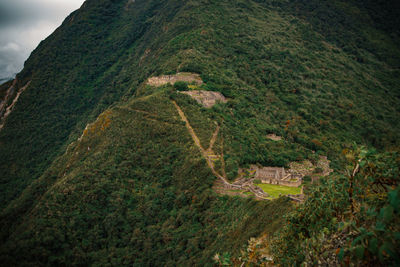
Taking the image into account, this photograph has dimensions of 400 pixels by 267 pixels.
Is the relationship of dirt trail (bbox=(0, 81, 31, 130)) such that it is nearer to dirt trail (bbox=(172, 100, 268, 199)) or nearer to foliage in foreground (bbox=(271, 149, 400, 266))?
dirt trail (bbox=(172, 100, 268, 199))

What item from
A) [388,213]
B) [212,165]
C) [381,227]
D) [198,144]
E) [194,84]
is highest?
[388,213]

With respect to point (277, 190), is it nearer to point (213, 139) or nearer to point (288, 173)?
point (288, 173)

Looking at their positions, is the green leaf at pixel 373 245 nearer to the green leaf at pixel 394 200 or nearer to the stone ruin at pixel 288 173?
the green leaf at pixel 394 200

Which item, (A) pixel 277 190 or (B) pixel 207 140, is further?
(B) pixel 207 140

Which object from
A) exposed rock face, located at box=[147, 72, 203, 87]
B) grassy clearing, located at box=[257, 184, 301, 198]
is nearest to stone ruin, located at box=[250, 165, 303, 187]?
grassy clearing, located at box=[257, 184, 301, 198]

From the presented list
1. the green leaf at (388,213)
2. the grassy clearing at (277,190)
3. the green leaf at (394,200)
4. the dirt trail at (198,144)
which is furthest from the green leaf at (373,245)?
the dirt trail at (198,144)

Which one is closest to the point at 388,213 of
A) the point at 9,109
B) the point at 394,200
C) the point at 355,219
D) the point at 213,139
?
the point at 394,200

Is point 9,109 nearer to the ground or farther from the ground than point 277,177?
farther from the ground
